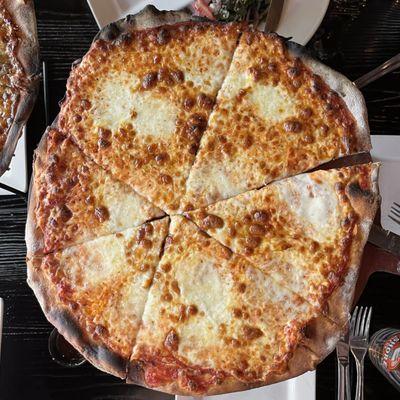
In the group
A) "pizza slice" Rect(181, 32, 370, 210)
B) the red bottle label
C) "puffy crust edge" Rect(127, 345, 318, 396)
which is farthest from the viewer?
the red bottle label

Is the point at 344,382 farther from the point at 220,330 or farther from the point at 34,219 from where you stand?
the point at 34,219

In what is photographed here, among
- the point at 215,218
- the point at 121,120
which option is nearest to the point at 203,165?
the point at 215,218

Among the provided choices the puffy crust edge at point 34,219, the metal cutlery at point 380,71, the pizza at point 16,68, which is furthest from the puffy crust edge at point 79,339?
the metal cutlery at point 380,71

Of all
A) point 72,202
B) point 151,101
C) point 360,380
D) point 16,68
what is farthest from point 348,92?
point 16,68

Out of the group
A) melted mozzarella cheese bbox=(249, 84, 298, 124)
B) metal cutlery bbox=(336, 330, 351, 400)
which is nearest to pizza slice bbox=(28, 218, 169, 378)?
melted mozzarella cheese bbox=(249, 84, 298, 124)

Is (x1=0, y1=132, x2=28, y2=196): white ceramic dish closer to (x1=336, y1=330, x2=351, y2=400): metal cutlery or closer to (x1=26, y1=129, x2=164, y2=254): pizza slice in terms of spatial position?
(x1=26, y1=129, x2=164, y2=254): pizza slice

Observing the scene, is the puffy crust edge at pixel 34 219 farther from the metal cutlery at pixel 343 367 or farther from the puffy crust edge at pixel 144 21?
the metal cutlery at pixel 343 367

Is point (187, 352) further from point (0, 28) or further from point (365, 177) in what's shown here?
point (0, 28)
